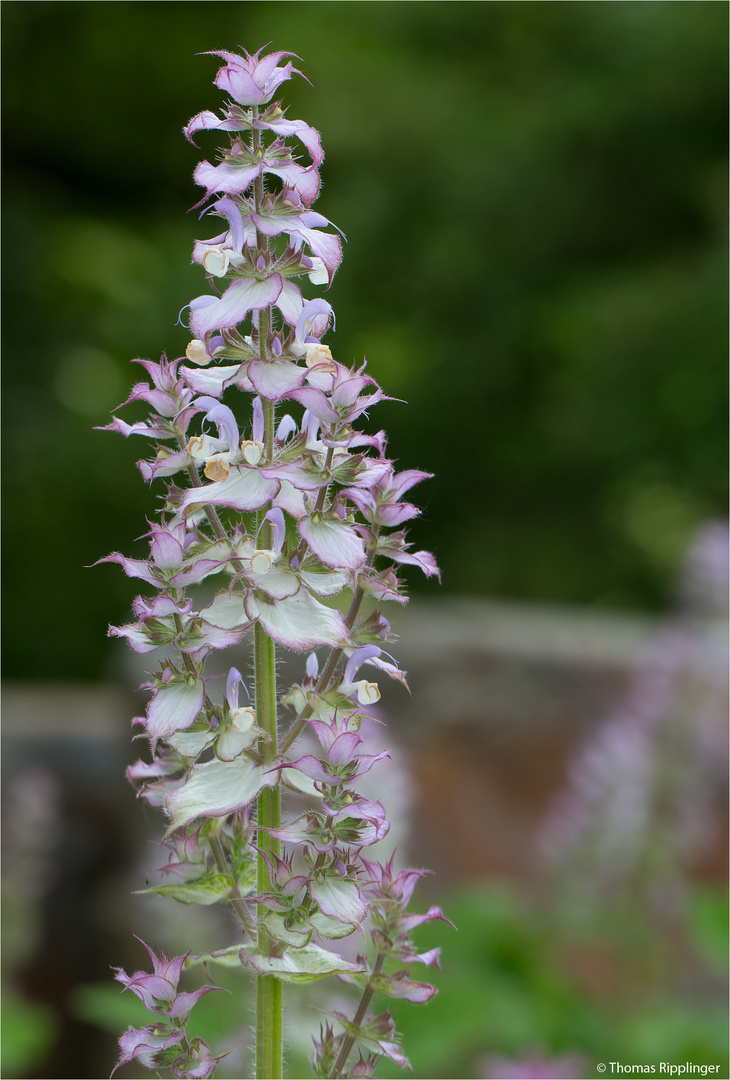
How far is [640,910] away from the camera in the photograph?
3.34 meters

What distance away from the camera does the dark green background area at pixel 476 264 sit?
20.5 ft

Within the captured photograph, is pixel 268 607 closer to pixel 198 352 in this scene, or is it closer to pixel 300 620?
pixel 300 620

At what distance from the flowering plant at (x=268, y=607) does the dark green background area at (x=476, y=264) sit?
472cm

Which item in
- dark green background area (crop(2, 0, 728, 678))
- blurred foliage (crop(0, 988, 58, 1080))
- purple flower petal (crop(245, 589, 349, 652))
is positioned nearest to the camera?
purple flower petal (crop(245, 589, 349, 652))

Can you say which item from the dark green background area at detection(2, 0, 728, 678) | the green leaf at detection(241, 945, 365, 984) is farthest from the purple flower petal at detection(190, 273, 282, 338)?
the dark green background area at detection(2, 0, 728, 678)

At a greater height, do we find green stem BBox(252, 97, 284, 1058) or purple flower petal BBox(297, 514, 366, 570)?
purple flower petal BBox(297, 514, 366, 570)

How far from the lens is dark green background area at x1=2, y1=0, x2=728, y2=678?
6.24m

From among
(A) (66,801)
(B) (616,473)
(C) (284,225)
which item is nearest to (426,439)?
(B) (616,473)

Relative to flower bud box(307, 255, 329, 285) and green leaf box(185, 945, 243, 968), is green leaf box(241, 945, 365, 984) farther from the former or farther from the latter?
flower bud box(307, 255, 329, 285)

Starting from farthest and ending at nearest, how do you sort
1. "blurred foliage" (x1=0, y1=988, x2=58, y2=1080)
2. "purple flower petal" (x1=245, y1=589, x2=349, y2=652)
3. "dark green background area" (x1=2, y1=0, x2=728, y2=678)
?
"dark green background area" (x1=2, y1=0, x2=728, y2=678), "blurred foliage" (x1=0, y1=988, x2=58, y2=1080), "purple flower petal" (x1=245, y1=589, x2=349, y2=652)

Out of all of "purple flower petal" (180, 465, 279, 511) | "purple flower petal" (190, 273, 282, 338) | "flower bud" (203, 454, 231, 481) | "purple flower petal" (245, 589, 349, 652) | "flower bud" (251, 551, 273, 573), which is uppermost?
"purple flower petal" (190, 273, 282, 338)

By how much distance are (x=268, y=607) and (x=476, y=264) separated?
6159 mm

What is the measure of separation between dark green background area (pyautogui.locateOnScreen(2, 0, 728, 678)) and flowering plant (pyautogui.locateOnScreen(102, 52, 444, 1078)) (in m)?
4.72

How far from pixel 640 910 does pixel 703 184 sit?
15.7ft
